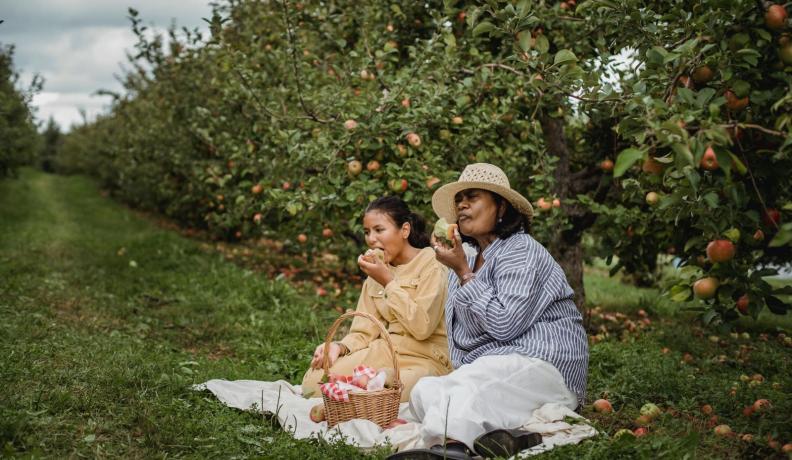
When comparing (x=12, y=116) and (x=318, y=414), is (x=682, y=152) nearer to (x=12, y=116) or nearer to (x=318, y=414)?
(x=318, y=414)

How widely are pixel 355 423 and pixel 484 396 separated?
0.70 meters

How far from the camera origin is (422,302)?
159 inches

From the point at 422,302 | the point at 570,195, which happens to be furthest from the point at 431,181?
the point at 570,195

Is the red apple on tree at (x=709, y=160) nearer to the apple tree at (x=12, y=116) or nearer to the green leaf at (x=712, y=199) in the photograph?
the green leaf at (x=712, y=199)

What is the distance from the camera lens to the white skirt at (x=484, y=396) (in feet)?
10.3

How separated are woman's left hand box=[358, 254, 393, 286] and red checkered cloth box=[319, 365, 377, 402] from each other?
497mm

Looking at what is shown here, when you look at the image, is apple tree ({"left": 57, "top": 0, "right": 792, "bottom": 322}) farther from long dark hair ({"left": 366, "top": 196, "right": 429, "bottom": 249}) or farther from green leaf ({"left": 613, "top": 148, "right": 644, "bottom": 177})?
long dark hair ({"left": 366, "top": 196, "right": 429, "bottom": 249})

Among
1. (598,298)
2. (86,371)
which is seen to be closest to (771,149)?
(86,371)

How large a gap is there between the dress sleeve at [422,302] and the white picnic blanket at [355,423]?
0.44m

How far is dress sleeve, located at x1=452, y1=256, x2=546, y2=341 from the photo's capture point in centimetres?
343

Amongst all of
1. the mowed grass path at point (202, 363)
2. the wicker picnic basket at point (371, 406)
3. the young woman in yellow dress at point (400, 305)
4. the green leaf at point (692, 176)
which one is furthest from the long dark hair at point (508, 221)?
the green leaf at point (692, 176)

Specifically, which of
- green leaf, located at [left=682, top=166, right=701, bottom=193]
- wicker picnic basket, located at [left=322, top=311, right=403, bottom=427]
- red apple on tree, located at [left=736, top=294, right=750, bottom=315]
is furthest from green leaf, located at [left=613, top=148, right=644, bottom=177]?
wicker picnic basket, located at [left=322, top=311, right=403, bottom=427]

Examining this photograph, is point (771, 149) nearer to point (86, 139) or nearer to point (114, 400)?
point (114, 400)

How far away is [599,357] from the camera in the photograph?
5309 mm
